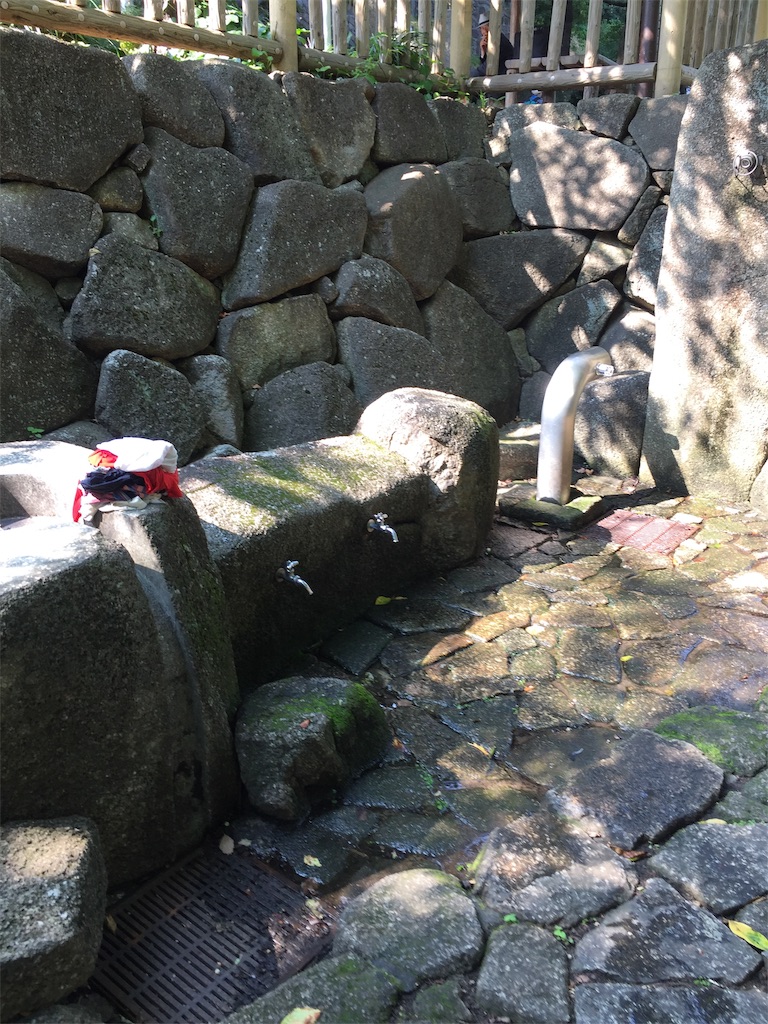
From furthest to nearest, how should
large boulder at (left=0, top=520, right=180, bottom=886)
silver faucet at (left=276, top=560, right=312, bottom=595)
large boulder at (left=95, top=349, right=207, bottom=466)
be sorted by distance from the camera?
Answer: large boulder at (left=95, top=349, right=207, bottom=466), silver faucet at (left=276, top=560, right=312, bottom=595), large boulder at (left=0, top=520, right=180, bottom=886)

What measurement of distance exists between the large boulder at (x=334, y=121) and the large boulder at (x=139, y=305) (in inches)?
58.8

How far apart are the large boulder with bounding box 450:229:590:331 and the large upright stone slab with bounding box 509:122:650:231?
0.18 m

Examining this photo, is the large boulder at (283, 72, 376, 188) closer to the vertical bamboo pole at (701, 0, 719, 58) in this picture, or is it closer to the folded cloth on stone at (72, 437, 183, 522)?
the vertical bamboo pole at (701, 0, 719, 58)

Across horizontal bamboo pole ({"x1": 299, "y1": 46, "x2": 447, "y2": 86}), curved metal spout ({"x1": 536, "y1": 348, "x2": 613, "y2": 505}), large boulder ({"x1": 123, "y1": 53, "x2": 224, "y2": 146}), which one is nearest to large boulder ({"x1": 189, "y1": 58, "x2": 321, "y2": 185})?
large boulder ({"x1": 123, "y1": 53, "x2": 224, "y2": 146})

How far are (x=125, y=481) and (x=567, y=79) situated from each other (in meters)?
6.05

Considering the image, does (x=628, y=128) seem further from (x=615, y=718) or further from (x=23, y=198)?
(x=615, y=718)

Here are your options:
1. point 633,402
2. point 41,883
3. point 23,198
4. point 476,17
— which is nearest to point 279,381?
point 23,198

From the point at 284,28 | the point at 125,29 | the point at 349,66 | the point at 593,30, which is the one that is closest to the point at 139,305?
the point at 125,29

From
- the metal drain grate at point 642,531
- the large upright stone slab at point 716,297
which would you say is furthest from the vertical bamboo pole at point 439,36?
the metal drain grate at point 642,531

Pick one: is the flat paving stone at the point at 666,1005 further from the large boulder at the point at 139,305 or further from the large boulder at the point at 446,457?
the large boulder at the point at 139,305

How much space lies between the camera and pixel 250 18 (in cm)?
565

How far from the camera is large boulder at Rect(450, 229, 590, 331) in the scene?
7.02m

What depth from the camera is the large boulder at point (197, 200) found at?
5.20m

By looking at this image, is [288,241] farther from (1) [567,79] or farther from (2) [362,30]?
(1) [567,79]
